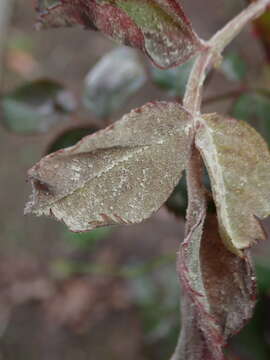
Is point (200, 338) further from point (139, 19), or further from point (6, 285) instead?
point (6, 285)

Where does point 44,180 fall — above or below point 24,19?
below

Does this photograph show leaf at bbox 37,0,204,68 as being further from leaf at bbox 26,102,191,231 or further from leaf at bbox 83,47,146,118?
leaf at bbox 83,47,146,118

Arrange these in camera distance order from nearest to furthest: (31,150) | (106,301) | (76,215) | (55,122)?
(76,215), (55,122), (106,301), (31,150)

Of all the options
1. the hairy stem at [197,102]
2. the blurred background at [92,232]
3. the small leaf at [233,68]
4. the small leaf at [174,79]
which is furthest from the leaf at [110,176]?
the small leaf at [233,68]

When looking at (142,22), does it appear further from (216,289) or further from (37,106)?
(37,106)

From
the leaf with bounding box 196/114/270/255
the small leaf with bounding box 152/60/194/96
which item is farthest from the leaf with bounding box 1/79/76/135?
the leaf with bounding box 196/114/270/255

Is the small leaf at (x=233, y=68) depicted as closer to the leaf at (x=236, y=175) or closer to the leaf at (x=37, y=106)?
the leaf at (x=37, y=106)

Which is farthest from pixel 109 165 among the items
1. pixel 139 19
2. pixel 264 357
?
pixel 264 357

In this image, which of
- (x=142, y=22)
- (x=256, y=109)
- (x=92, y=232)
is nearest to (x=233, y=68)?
(x=256, y=109)
